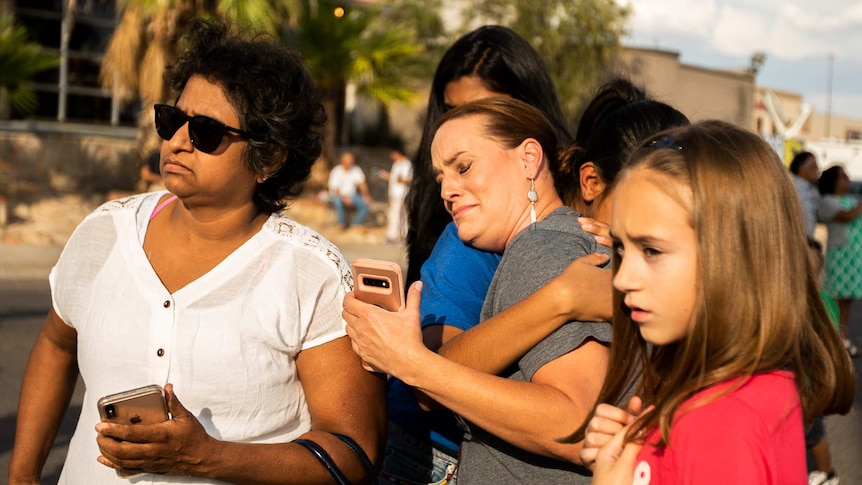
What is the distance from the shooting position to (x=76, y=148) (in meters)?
17.5

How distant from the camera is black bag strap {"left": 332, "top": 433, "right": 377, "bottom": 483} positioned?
2254mm

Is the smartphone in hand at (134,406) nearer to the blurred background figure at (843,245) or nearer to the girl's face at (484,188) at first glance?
the girl's face at (484,188)

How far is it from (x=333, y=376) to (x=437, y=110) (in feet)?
4.65

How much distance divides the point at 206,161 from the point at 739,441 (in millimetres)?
1496

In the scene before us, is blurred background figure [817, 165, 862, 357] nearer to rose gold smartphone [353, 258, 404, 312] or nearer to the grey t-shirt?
the grey t-shirt

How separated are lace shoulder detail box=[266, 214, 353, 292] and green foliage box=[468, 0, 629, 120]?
20.7 m

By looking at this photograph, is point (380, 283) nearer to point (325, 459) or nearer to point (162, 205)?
point (325, 459)

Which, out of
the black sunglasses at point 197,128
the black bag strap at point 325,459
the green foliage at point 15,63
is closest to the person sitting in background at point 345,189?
the green foliage at point 15,63

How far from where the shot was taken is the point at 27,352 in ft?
24.8

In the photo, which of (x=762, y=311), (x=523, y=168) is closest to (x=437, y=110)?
(x=523, y=168)

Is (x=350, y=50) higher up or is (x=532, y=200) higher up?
(x=350, y=50)

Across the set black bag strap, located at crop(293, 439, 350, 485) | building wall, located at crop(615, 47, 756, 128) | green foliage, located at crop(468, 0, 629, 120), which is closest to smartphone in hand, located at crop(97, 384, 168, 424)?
black bag strap, located at crop(293, 439, 350, 485)

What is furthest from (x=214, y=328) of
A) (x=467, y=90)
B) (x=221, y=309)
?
(x=467, y=90)

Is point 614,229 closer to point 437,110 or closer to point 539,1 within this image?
point 437,110
